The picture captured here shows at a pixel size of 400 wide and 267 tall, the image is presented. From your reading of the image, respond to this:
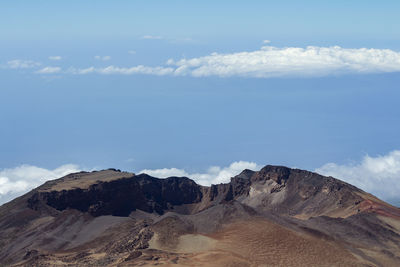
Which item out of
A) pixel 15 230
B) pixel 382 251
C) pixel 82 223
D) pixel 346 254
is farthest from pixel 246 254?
pixel 15 230

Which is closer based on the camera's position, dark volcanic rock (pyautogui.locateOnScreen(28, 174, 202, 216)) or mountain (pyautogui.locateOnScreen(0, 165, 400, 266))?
mountain (pyautogui.locateOnScreen(0, 165, 400, 266))

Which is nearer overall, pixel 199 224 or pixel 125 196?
pixel 199 224

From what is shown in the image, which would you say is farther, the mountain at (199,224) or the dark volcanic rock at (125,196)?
the dark volcanic rock at (125,196)

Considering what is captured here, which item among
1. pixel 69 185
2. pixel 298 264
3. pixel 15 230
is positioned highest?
pixel 69 185

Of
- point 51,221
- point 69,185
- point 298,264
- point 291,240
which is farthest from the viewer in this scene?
point 69,185

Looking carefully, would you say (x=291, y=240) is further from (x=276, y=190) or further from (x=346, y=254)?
(x=276, y=190)

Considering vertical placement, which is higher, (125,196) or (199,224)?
(125,196)

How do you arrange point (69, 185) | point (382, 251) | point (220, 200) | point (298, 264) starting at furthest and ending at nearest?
point (220, 200)
point (69, 185)
point (382, 251)
point (298, 264)

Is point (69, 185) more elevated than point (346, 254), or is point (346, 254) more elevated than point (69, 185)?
point (69, 185)
